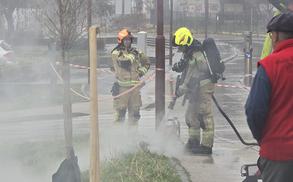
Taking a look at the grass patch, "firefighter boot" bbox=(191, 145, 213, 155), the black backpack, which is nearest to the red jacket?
the grass patch

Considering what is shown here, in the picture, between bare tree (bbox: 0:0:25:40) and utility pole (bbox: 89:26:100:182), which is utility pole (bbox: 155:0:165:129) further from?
bare tree (bbox: 0:0:25:40)

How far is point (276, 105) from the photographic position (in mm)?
3863

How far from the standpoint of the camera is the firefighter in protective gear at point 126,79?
9.14 meters

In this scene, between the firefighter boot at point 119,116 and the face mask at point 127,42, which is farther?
the firefighter boot at point 119,116

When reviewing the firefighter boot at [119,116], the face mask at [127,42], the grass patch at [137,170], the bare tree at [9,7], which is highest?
the bare tree at [9,7]

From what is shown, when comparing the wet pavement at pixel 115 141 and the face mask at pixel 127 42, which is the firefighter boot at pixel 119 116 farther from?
the face mask at pixel 127 42

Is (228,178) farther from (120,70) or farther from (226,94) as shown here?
(226,94)

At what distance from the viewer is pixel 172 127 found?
904 cm

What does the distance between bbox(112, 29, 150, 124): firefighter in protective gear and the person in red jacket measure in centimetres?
525

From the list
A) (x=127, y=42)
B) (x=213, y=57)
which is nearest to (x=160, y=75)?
(x=127, y=42)

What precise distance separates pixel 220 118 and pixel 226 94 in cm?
463

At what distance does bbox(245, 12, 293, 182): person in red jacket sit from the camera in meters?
3.80

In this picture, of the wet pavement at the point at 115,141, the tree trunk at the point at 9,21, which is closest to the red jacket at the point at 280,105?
the wet pavement at the point at 115,141

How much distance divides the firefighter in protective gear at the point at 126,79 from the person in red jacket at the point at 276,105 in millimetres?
5247
